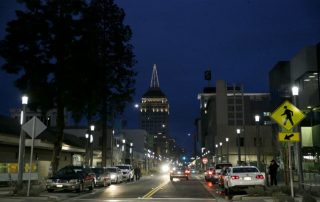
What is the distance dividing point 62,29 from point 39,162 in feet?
52.0

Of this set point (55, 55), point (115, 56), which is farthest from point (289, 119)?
point (115, 56)

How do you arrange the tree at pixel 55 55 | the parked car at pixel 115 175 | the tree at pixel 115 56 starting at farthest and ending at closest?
the tree at pixel 115 56 < the parked car at pixel 115 175 < the tree at pixel 55 55

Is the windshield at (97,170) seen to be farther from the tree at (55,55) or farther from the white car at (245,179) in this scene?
the white car at (245,179)

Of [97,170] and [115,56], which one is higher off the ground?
[115,56]

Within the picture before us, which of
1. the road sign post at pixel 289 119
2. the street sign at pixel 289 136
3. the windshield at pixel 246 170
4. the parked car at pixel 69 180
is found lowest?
the parked car at pixel 69 180

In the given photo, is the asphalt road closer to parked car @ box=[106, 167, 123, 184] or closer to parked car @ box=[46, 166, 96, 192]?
parked car @ box=[46, 166, 96, 192]

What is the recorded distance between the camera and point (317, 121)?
45469mm

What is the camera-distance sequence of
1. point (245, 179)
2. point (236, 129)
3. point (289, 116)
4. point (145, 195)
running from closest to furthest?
point (289, 116)
point (245, 179)
point (145, 195)
point (236, 129)

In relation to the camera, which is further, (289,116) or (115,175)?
(115,175)

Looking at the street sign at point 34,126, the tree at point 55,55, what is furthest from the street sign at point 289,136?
the tree at point 55,55

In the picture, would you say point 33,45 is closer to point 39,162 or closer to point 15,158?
point 15,158

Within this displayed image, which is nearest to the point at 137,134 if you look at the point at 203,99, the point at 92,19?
the point at 203,99

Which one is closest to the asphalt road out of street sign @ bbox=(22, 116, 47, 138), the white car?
the white car

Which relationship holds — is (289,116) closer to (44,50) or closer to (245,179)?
(245,179)
